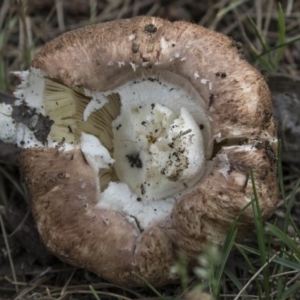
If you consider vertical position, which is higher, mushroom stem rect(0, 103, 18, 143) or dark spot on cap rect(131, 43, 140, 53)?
dark spot on cap rect(131, 43, 140, 53)

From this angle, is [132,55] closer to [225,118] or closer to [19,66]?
[225,118]

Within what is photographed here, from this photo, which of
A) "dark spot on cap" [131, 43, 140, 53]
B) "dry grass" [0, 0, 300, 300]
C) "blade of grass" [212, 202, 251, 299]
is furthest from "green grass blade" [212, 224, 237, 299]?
"dark spot on cap" [131, 43, 140, 53]

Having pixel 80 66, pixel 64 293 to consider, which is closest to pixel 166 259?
pixel 64 293

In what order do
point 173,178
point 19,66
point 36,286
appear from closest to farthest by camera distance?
1. point 173,178
2. point 36,286
3. point 19,66

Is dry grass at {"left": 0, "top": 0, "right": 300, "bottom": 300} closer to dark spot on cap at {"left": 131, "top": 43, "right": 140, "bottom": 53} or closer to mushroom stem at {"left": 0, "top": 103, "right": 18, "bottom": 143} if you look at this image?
mushroom stem at {"left": 0, "top": 103, "right": 18, "bottom": 143}

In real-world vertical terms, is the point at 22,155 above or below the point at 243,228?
above

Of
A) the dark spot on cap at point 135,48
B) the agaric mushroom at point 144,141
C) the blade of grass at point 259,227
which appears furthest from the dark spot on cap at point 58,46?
the blade of grass at point 259,227

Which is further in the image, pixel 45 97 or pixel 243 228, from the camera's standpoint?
pixel 45 97

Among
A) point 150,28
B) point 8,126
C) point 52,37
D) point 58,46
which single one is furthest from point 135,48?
point 52,37

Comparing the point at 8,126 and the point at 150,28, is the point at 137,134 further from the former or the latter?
the point at 8,126
